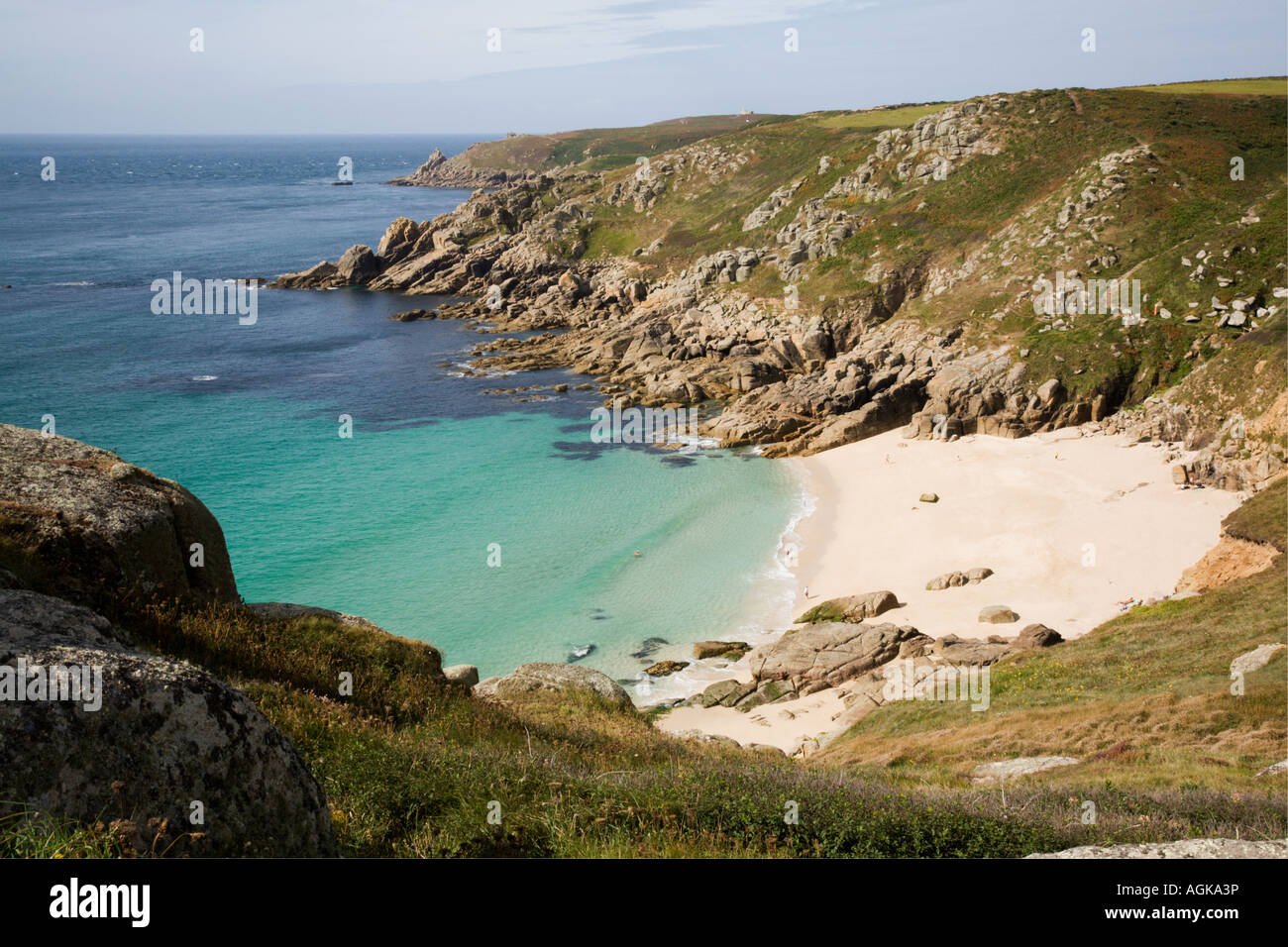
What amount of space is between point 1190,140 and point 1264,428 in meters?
48.2

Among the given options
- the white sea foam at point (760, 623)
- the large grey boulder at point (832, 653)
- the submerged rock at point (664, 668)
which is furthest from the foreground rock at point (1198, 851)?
the submerged rock at point (664, 668)

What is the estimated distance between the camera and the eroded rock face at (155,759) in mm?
5730

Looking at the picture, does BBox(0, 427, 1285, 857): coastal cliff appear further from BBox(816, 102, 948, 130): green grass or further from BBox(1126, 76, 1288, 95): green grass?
BBox(816, 102, 948, 130): green grass

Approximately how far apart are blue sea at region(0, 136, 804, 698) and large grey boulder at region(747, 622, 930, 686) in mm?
2679

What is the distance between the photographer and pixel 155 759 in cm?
604

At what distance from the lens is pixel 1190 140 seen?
72.6 meters

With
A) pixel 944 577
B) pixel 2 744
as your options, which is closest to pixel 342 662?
pixel 2 744

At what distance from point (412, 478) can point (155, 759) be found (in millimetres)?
48245

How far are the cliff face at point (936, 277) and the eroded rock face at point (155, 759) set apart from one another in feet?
141

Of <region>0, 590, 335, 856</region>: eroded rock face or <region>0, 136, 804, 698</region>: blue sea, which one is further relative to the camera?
<region>0, 136, 804, 698</region>: blue sea

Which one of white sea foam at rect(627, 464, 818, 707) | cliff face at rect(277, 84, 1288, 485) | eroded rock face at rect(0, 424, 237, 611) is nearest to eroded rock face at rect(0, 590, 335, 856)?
eroded rock face at rect(0, 424, 237, 611)

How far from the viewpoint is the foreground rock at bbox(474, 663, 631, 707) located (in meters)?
21.4

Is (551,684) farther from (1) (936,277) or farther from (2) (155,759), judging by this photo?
(1) (936,277)
